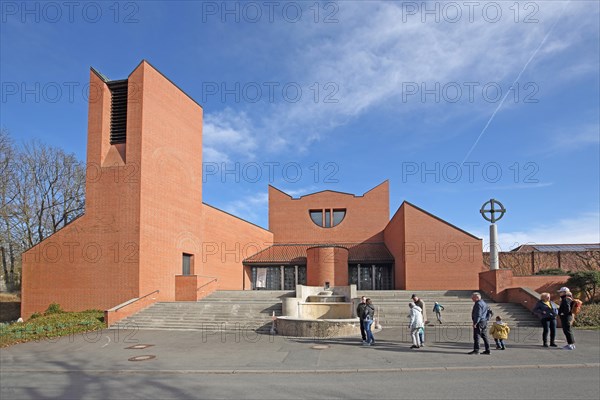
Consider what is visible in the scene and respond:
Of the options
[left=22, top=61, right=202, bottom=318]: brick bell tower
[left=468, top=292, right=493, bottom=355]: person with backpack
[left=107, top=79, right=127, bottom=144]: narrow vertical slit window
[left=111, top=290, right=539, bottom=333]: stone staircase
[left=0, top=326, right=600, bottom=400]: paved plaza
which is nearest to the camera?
[left=0, top=326, right=600, bottom=400]: paved plaza

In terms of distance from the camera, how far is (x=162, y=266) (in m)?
24.7

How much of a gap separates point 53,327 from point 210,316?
6061 mm

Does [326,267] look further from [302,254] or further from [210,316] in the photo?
[210,316]

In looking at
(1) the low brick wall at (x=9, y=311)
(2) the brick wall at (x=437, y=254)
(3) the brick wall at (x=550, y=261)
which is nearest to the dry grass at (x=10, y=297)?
(1) the low brick wall at (x=9, y=311)

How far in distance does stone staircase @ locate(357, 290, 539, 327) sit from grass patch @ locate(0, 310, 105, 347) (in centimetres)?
1171

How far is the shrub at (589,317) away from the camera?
1642 centimetres

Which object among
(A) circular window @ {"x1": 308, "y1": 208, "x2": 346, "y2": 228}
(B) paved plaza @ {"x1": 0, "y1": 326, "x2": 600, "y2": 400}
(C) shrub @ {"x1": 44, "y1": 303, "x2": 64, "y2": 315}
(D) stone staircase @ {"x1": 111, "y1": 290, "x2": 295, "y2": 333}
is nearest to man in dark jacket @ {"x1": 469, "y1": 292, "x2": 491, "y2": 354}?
(B) paved plaza @ {"x1": 0, "y1": 326, "x2": 600, "y2": 400}

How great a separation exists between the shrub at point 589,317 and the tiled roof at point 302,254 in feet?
57.5

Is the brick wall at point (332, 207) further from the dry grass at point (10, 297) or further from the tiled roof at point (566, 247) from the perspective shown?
the dry grass at point (10, 297)

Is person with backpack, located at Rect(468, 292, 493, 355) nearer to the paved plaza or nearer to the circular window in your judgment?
the paved plaza

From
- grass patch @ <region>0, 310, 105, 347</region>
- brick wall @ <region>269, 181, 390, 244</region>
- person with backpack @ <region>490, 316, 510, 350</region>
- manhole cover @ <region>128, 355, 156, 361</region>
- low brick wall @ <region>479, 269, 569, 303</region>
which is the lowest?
grass patch @ <region>0, 310, 105, 347</region>

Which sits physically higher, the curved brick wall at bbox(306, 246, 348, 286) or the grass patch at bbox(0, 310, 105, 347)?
the curved brick wall at bbox(306, 246, 348, 286)

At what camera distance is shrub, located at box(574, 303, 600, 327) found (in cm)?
1642

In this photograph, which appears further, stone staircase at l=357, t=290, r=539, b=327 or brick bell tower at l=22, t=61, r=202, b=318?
brick bell tower at l=22, t=61, r=202, b=318
